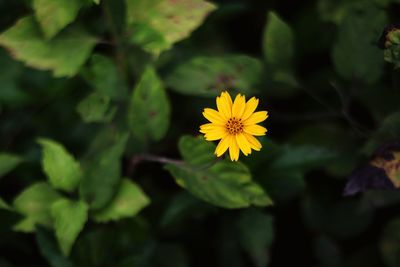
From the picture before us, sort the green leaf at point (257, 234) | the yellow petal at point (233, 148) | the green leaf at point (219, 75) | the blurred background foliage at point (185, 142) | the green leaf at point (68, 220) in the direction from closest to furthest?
the yellow petal at point (233, 148), the green leaf at point (68, 220), the blurred background foliage at point (185, 142), the green leaf at point (257, 234), the green leaf at point (219, 75)

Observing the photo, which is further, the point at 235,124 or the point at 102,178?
the point at 102,178

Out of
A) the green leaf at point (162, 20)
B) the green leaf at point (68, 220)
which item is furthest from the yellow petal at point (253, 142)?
the green leaf at point (68, 220)

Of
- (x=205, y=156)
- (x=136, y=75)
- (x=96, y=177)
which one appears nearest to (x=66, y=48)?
(x=136, y=75)

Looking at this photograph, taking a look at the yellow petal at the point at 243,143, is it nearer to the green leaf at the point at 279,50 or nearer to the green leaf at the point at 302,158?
the green leaf at the point at 302,158

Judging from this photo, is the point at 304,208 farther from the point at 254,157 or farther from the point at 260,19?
the point at 260,19

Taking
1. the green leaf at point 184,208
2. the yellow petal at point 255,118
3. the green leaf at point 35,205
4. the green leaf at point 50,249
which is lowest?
the green leaf at point 50,249

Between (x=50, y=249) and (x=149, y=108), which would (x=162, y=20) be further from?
(x=50, y=249)

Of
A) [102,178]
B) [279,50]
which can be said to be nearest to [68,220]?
[102,178]

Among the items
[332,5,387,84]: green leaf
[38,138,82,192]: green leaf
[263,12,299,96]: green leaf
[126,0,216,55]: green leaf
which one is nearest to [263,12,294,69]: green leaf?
[263,12,299,96]: green leaf
